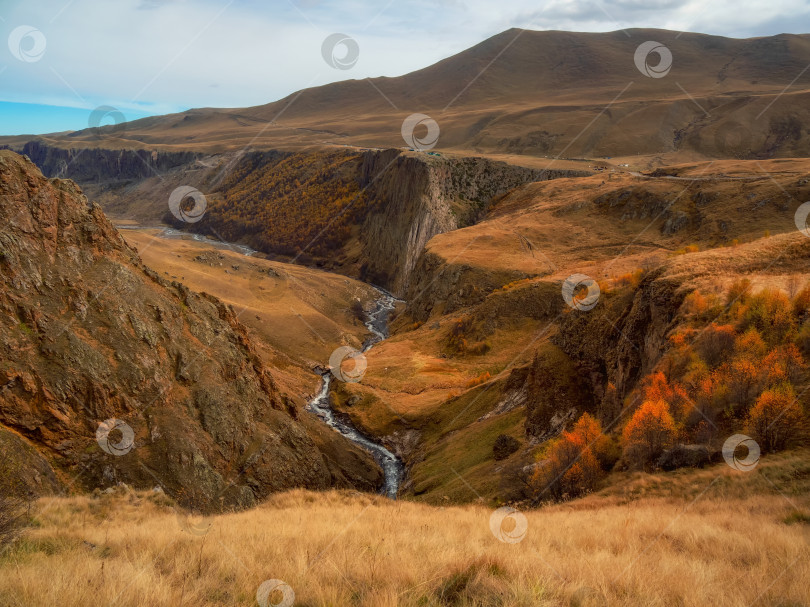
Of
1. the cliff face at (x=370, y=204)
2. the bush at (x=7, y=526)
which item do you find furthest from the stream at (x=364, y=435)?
the bush at (x=7, y=526)

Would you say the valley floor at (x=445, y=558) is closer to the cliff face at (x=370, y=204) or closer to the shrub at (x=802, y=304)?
the shrub at (x=802, y=304)

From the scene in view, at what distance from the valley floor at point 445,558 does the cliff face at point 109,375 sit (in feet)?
29.4

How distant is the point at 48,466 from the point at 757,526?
22.3 metres

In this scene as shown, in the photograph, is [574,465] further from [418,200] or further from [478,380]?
[418,200]

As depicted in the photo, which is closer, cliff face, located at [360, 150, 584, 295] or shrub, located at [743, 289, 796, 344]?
shrub, located at [743, 289, 796, 344]

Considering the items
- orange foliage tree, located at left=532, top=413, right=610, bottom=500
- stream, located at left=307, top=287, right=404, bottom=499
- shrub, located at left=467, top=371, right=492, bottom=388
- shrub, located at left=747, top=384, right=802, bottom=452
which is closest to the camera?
shrub, located at left=747, top=384, right=802, bottom=452

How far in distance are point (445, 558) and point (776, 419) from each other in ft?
42.3

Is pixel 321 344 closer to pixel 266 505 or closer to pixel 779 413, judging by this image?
pixel 266 505

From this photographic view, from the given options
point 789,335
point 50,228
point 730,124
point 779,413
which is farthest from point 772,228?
point 730,124

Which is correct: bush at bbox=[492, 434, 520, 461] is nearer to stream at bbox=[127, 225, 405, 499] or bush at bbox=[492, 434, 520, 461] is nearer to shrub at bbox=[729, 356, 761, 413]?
stream at bbox=[127, 225, 405, 499]

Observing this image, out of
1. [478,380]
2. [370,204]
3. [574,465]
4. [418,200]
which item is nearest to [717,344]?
[574,465]

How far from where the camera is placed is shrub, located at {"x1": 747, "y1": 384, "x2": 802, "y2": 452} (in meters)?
14.9

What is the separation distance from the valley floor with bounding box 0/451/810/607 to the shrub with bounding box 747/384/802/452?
4.23ft

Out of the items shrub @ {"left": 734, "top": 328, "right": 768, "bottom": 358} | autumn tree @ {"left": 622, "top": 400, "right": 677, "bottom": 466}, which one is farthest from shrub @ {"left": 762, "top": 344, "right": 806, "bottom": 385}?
autumn tree @ {"left": 622, "top": 400, "right": 677, "bottom": 466}
